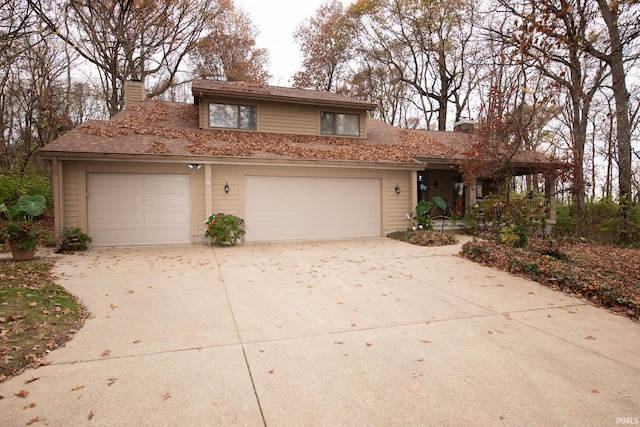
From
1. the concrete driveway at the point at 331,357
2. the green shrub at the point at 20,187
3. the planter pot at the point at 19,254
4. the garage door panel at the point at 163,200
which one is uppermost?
the green shrub at the point at 20,187

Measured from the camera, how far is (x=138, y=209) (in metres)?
9.47

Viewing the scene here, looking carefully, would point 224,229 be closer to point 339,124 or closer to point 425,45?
point 339,124

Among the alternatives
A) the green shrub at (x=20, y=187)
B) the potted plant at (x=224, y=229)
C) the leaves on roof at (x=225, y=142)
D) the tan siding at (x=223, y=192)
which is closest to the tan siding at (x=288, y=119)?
the leaves on roof at (x=225, y=142)

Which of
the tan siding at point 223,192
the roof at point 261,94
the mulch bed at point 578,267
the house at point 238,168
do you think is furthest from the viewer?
the roof at point 261,94

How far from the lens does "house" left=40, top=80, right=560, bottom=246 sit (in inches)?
360

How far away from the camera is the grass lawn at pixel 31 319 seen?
297 cm

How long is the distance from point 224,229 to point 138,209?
2399mm

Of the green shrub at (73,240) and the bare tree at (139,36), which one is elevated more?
the bare tree at (139,36)

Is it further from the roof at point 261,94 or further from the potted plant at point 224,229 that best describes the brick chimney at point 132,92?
the potted plant at point 224,229

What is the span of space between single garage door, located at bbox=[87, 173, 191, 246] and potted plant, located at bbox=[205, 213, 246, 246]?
32.3 inches

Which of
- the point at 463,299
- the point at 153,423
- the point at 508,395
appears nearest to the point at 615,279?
the point at 463,299

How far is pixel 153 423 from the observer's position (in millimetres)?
2201

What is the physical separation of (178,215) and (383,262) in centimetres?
587

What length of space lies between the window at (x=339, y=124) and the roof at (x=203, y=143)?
420 millimetres
